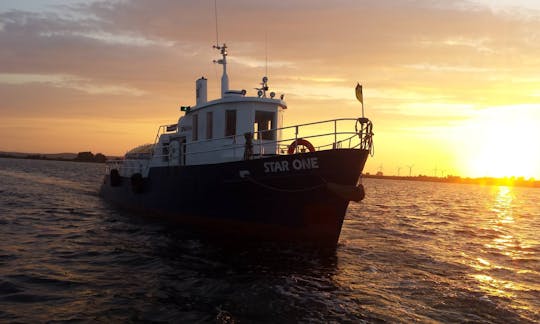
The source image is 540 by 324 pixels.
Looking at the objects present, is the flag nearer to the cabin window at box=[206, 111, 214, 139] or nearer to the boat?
the boat

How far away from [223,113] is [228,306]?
29.2 feet

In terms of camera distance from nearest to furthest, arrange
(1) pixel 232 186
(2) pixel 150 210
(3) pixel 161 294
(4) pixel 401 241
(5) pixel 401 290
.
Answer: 1. (3) pixel 161 294
2. (5) pixel 401 290
3. (1) pixel 232 186
4. (4) pixel 401 241
5. (2) pixel 150 210

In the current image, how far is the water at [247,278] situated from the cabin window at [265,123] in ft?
14.7

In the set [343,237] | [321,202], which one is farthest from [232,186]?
[343,237]

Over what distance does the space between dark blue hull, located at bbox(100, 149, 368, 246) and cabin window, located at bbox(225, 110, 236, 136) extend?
1.83 meters

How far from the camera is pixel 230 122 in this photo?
15.1 m

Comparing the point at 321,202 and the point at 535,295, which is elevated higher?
the point at 321,202

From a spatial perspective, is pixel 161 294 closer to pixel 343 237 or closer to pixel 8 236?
pixel 8 236

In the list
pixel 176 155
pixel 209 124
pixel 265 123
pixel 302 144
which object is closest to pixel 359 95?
pixel 302 144

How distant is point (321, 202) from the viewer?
11.9 m

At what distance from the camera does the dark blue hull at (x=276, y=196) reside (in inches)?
452

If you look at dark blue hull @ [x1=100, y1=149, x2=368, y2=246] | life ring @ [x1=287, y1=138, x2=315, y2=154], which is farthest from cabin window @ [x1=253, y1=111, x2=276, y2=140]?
dark blue hull @ [x1=100, y1=149, x2=368, y2=246]

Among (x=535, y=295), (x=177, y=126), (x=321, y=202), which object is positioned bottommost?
(x=535, y=295)

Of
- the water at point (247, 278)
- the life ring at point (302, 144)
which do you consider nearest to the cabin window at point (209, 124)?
the water at point (247, 278)
